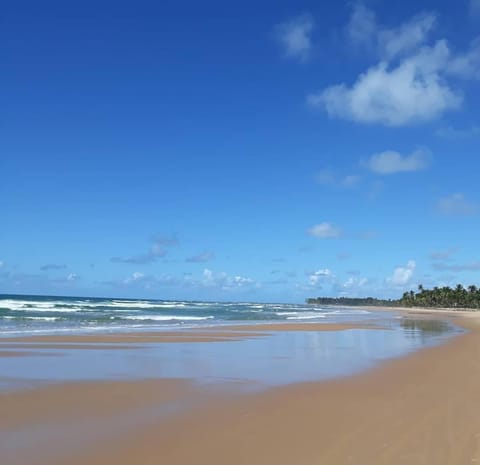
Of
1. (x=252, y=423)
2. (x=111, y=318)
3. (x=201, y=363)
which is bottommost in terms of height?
(x=111, y=318)

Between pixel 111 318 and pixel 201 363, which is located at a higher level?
pixel 201 363

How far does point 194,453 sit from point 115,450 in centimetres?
105

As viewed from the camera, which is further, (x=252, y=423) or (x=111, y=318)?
(x=111, y=318)

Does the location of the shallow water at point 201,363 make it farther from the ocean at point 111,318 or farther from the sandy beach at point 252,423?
the ocean at point 111,318

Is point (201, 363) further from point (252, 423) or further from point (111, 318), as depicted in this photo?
point (111, 318)

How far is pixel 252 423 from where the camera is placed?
7.77 m

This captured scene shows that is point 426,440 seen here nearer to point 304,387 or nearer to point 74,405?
point 304,387

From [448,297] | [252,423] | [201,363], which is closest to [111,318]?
[201,363]

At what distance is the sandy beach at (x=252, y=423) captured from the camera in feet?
20.3

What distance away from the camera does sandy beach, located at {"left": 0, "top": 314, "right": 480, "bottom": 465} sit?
6.18 meters

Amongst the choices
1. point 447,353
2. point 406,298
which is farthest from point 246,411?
point 406,298

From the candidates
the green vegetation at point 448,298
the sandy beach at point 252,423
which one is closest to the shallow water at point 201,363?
the sandy beach at point 252,423

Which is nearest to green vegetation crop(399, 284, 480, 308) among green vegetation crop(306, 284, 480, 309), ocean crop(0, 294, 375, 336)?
green vegetation crop(306, 284, 480, 309)

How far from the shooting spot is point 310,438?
6941 millimetres
